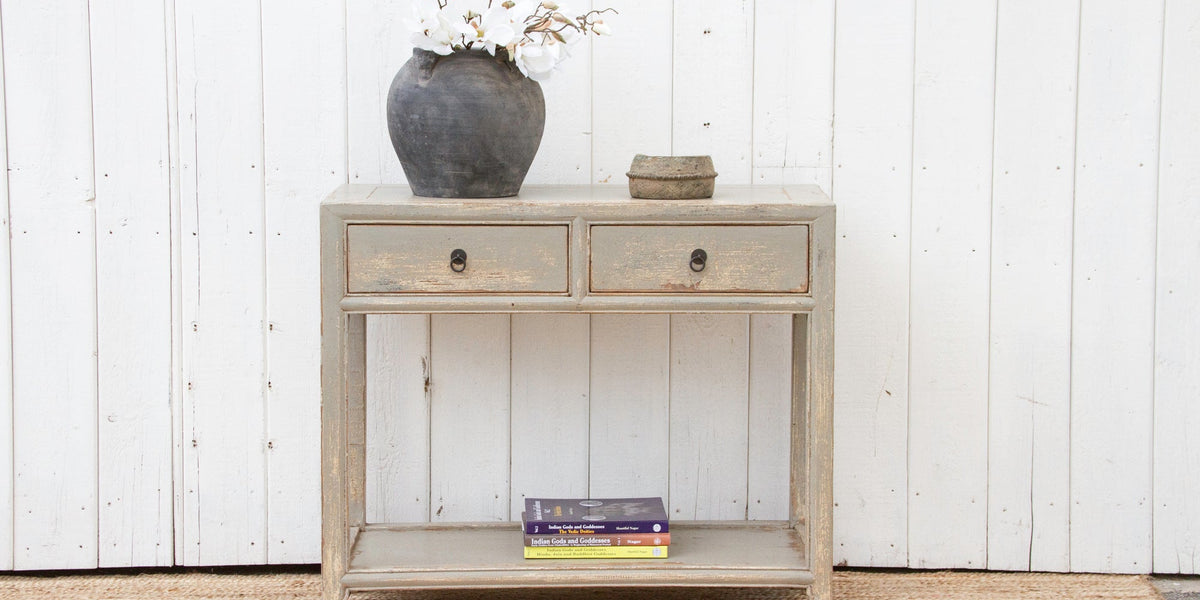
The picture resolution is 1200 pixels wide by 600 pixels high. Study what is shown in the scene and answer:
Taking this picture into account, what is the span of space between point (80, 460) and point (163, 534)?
0.21m

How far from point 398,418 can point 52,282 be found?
70 cm

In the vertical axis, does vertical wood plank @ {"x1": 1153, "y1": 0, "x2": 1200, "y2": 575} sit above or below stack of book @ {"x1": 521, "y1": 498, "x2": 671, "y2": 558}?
above

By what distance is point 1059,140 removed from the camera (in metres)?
2.38

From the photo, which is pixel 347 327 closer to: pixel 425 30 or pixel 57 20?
pixel 425 30

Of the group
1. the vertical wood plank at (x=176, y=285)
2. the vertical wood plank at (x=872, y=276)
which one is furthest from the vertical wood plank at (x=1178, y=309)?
the vertical wood plank at (x=176, y=285)

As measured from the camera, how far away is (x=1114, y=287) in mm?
2408

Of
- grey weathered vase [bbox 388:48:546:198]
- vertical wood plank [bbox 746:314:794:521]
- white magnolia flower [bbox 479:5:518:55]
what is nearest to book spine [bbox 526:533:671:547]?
vertical wood plank [bbox 746:314:794:521]

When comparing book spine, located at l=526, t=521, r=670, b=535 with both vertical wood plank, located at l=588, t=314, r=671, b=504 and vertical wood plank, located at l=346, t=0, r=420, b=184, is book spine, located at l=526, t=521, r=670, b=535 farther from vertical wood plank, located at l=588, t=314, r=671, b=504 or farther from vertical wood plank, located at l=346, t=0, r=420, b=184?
vertical wood plank, located at l=346, t=0, r=420, b=184

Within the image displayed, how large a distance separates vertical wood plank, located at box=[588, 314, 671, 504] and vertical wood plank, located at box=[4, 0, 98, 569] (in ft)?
3.17

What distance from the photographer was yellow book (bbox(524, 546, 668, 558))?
216 cm

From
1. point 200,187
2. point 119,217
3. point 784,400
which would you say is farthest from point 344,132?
point 784,400

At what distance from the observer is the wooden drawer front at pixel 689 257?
2.02 m

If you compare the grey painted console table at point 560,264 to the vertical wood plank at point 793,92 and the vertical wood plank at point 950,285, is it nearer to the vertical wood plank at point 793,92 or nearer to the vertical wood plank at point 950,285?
the vertical wood plank at point 793,92

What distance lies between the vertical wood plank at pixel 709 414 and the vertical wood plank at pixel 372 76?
645 mm
